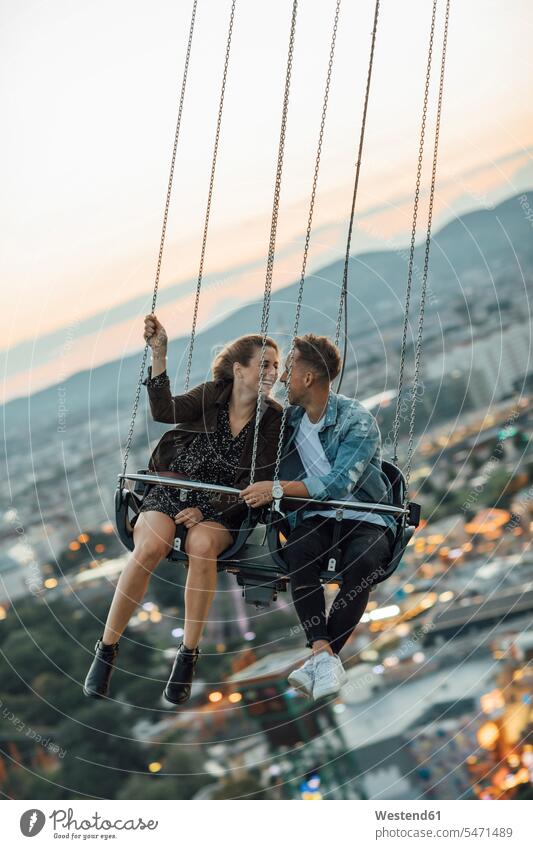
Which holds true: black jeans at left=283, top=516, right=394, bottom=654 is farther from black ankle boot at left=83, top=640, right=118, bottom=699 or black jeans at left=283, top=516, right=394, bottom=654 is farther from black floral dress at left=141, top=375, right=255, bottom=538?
black ankle boot at left=83, top=640, right=118, bottom=699

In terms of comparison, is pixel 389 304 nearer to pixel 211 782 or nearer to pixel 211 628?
pixel 211 628

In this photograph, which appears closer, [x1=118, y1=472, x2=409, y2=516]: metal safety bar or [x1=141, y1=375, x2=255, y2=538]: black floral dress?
[x1=118, y1=472, x2=409, y2=516]: metal safety bar

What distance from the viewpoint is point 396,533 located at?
4.87 meters

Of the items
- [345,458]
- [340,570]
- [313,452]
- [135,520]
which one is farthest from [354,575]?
[135,520]

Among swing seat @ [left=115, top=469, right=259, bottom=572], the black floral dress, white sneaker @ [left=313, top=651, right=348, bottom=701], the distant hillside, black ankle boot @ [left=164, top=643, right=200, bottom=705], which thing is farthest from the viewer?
the distant hillside

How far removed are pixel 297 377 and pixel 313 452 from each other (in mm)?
284

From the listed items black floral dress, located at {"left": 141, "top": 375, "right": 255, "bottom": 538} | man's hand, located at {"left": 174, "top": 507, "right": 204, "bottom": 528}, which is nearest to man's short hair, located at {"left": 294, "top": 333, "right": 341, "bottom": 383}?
black floral dress, located at {"left": 141, "top": 375, "right": 255, "bottom": 538}

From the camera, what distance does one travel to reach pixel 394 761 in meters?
29.0

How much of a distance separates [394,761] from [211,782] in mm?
3926

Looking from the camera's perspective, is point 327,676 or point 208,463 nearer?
point 327,676

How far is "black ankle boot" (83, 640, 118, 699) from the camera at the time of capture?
4.70 m

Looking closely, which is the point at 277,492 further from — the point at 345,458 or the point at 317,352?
the point at 317,352

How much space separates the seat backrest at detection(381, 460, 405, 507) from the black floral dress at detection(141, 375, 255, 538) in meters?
0.53

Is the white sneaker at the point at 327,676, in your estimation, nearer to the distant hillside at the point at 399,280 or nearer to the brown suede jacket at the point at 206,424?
the brown suede jacket at the point at 206,424
